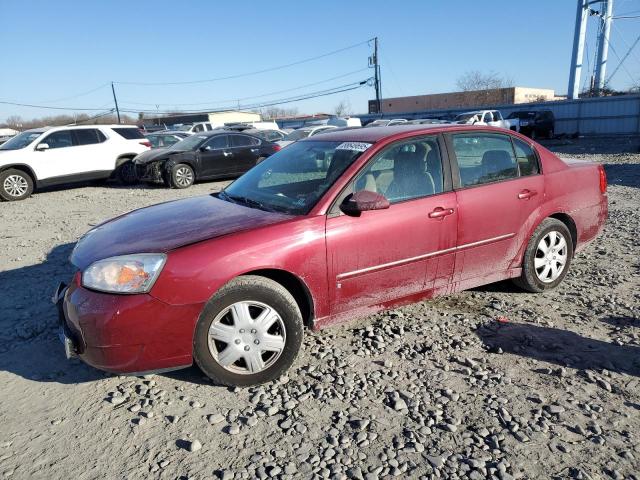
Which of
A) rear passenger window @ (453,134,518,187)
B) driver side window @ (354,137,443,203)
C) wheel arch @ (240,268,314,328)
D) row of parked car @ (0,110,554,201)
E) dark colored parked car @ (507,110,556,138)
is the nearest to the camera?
wheel arch @ (240,268,314,328)

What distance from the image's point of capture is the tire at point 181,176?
12.5m

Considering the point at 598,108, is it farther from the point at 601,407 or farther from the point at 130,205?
the point at 601,407

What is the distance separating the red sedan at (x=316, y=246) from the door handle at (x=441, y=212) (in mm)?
10

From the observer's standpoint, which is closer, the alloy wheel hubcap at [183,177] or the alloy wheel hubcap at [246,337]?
the alloy wheel hubcap at [246,337]

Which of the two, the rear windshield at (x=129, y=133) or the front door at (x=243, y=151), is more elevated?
the rear windshield at (x=129, y=133)

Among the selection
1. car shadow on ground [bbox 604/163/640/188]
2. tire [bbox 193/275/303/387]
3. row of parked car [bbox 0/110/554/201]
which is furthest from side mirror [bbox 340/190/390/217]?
car shadow on ground [bbox 604/163/640/188]

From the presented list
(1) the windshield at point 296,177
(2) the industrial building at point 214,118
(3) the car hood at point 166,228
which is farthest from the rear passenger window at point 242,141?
(2) the industrial building at point 214,118

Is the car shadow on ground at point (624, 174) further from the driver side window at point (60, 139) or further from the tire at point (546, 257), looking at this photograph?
the driver side window at point (60, 139)

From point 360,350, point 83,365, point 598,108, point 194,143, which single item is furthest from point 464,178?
point 598,108

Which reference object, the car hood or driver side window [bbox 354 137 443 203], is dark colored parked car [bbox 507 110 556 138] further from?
the car hood

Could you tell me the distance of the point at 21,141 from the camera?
1204 centimetres

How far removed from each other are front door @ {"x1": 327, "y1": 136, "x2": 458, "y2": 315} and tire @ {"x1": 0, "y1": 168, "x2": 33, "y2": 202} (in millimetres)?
11068

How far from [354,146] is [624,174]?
10987 millimetres

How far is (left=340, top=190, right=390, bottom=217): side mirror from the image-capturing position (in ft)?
10.9
